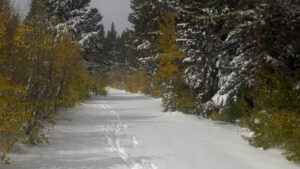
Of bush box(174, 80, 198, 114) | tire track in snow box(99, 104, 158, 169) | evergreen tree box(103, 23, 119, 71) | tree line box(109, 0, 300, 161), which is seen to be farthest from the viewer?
evergreen tree box(103, 23, 119, 71)

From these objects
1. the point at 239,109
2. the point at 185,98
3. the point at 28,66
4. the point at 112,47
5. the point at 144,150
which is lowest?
the point at 144,150

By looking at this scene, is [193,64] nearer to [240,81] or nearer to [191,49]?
[191,49]

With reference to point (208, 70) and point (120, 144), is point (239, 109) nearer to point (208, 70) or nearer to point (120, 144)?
point (208, 70)

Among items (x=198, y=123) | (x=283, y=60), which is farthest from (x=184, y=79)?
(x=283, y=60)

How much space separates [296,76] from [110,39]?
61252mm

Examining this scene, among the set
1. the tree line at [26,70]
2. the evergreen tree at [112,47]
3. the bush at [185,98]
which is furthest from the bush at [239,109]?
the evergreen tree at [112,47]

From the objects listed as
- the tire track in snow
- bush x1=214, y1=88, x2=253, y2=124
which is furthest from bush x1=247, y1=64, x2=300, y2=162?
the tire track in snow

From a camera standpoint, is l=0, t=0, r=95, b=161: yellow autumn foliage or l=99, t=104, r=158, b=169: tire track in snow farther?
l=0, t=0, r=95, b=161: yellow autumn foliage

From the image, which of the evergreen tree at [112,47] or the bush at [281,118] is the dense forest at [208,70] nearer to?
the bush at [281,118]

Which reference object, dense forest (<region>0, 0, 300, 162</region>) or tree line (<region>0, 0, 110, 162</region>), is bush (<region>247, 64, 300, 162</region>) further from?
tree line (<region>0, 0, 110, 162</region>)

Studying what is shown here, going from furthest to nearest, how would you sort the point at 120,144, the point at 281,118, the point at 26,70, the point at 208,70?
the point at 208,70, the point at 120,144, the point at 26,70, the point at 281,118

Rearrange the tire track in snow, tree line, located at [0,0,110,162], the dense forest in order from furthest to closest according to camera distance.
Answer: the dense forest, the tire track in snow, tree line, located at [0,0,110,162]

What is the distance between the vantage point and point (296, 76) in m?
6.70

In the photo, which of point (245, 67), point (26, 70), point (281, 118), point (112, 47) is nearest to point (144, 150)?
point (281, 118)
